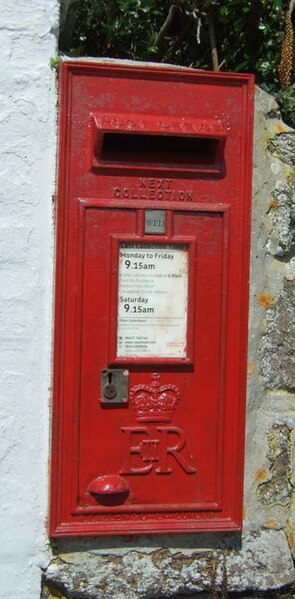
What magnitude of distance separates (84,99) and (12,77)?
23 cm

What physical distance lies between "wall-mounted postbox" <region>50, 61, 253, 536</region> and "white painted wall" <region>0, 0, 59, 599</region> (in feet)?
0.29

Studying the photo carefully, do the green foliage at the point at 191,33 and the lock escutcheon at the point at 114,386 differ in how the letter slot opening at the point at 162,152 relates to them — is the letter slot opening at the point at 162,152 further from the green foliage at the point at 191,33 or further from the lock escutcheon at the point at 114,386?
the green foliage at the point at 191,33

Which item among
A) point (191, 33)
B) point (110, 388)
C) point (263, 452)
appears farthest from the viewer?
point (191, 33)

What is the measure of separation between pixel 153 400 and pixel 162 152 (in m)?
0.74

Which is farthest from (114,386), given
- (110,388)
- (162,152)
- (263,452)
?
(162,152)

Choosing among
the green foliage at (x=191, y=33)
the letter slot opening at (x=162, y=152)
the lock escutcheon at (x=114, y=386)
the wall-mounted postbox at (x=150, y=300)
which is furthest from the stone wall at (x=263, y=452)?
the green foliage at (x=191, y=33)

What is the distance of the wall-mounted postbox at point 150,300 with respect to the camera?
2.20 meters

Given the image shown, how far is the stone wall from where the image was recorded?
232cm

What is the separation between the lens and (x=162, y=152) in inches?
88.3

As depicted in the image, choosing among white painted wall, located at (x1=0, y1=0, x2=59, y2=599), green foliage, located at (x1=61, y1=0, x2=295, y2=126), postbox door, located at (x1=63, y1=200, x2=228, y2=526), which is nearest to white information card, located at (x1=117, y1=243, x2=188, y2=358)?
postbox door, located at (x1=63, y1=200, x2=228, y2=526)

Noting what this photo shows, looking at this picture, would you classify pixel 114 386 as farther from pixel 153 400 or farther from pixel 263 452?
pixel 263 452

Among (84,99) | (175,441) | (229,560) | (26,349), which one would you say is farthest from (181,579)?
(84,99)

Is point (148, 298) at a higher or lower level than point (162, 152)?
lower

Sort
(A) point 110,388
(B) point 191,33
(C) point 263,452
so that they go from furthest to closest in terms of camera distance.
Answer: (B) point 191,33, (C) point 263,452, (A) point 110,388
